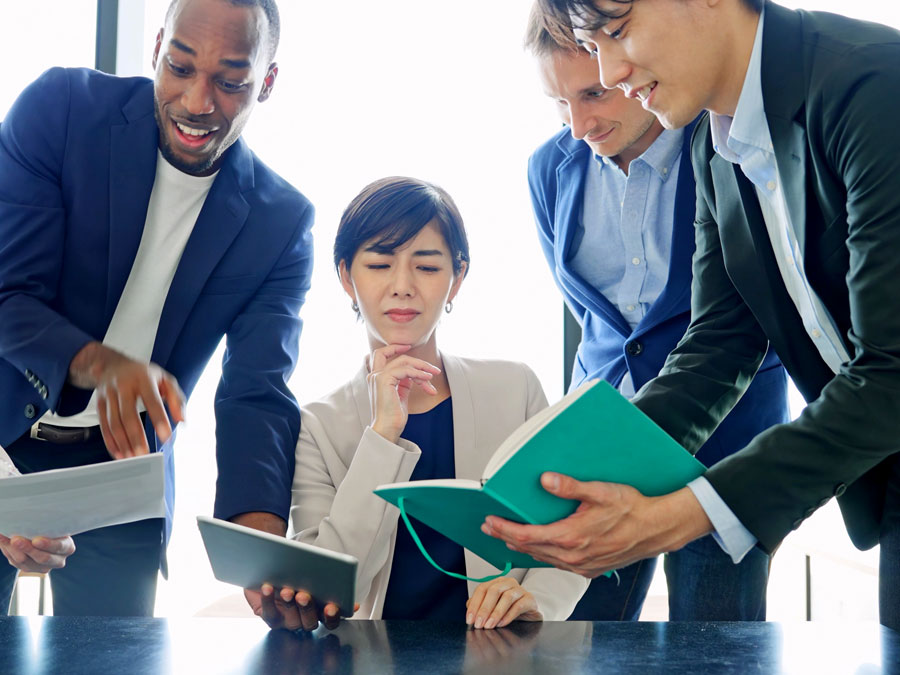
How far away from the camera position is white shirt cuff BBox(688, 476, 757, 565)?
1181 mm

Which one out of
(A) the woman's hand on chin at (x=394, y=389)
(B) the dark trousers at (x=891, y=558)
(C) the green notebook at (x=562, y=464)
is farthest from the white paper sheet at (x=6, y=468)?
(B) the dark trousers at (x=891, y=558)

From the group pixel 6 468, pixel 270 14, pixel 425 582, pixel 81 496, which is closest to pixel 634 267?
pixel 425 582

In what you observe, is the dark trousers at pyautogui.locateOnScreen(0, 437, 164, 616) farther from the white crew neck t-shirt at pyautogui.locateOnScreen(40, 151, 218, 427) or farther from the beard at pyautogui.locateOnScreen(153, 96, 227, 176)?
the beard at pyautogui.locateOnScreen(153, 96, 227, 176)

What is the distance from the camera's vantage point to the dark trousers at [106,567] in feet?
6.19

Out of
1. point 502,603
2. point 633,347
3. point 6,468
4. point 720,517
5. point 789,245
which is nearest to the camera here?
point 720,517

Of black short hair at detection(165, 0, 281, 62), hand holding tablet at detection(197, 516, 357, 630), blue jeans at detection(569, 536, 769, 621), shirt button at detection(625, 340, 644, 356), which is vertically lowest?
blue jeans at detection(569, 536, 769, 621)

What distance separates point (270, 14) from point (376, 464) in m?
1.00

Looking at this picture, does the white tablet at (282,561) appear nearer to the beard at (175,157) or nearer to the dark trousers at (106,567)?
the dark trousers at (106,567)

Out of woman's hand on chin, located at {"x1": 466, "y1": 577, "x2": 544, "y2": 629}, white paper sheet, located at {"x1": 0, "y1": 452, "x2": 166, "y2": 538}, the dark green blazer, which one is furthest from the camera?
woman's hand on chin, located at {"x1": 466, "y1": 577, "x2": 544, "y2": 629}

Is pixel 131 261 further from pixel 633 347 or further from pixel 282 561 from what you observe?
pixel 633 347

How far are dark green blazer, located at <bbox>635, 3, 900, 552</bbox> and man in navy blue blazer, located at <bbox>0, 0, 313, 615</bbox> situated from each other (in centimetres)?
90

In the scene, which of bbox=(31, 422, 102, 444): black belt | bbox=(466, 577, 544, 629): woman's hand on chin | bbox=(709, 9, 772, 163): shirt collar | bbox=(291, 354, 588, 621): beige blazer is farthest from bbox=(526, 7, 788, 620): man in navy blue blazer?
bbox=(31, 422, 102, 444): black belt

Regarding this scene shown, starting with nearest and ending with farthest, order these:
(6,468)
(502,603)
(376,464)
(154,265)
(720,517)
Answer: (720,517)
(502,603)
(6,468)
(376,464)
(154,265)

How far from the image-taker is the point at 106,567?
1896 millimetres
